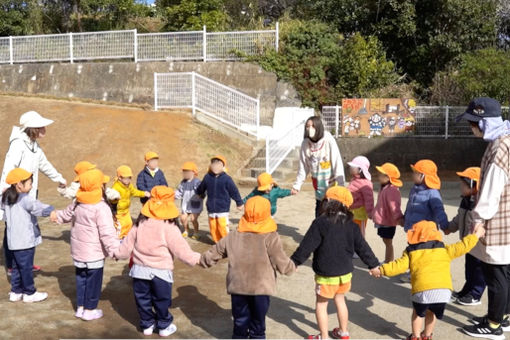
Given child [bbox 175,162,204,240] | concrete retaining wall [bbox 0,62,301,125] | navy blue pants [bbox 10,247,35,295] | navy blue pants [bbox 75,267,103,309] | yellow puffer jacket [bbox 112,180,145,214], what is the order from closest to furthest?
navy blue pants [bbox 75,267,103,309], navy blue pants [bbox 10,247,35,295], yellow puffer jacket [bbox 112,180,145,214], child [bbox 175,162,204,240], concrete retaining wall [bbox 0,62,301,125]

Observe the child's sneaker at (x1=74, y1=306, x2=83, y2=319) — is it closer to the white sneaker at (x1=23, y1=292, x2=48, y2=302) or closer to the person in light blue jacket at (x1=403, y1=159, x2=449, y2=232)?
the white sneaker at (x1=23, y1=292, x2=48, y2=302)

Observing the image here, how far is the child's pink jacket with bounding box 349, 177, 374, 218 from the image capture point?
6.35 m

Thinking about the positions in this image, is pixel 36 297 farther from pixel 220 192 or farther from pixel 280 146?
pixel 280 146

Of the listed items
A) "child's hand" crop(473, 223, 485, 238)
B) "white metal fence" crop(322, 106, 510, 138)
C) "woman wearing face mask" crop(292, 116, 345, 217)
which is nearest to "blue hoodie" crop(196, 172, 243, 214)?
"woman wearing face mask" crop(292, 116, 345, 217)

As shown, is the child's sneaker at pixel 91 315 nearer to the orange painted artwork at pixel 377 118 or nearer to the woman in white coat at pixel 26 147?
the woman in white coat at pixel 26 147

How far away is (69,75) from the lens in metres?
19.3

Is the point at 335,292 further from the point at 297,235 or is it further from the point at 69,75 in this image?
the point at 69,75

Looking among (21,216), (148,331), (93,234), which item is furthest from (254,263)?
(21,216)

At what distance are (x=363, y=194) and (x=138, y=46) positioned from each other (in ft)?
47.3

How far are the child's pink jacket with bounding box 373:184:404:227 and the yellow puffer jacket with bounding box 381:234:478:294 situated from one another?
1.72m

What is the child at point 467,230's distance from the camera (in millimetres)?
5074

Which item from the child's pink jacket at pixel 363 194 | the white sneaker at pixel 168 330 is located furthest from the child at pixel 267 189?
the white sneaker at pixel 168 330

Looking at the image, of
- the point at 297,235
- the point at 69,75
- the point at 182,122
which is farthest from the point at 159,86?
the point at 297,235

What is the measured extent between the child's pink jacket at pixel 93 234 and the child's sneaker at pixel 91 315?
52cm
